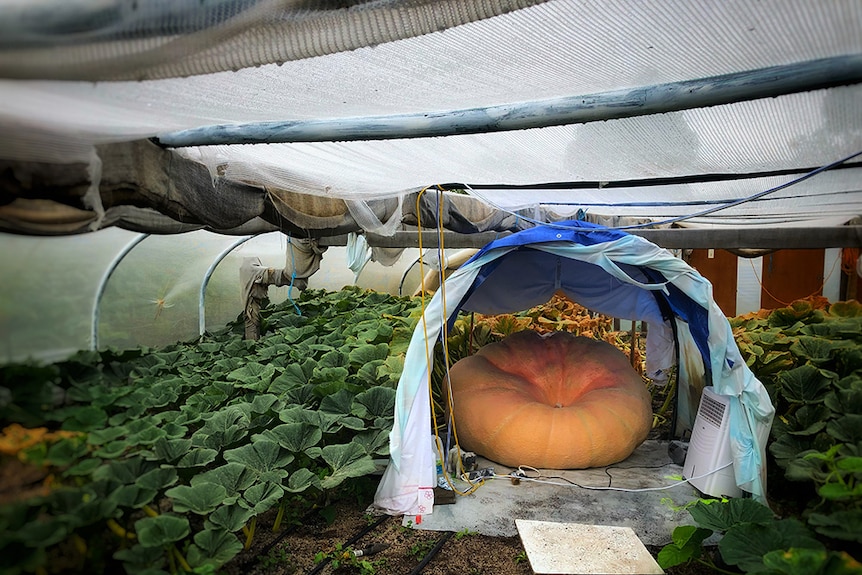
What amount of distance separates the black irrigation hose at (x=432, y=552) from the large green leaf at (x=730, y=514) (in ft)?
3.68

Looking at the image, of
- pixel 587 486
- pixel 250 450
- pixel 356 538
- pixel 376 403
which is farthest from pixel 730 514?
pixel 250 450

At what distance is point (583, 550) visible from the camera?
234cm

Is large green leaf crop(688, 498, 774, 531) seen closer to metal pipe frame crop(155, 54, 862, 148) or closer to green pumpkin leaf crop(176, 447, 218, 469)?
metal pipe frame crop(155, 54, 862, 148)

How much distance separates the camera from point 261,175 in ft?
8.87

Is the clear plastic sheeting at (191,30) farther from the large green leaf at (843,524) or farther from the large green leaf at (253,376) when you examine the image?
the large green leaf at (253,376)

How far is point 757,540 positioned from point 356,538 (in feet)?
5.51

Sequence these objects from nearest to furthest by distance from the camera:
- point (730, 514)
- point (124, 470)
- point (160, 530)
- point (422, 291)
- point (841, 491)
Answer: point (124, 470)
point (160, 530)
point (841, 491)
point (730, 514)
point (422, 291)

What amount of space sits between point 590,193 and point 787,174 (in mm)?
1290

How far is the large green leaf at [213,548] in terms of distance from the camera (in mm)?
1909

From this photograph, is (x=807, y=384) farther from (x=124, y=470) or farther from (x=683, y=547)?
(x=124, y=470)

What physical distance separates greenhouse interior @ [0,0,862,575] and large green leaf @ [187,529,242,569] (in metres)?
0.01

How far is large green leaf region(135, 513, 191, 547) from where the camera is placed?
168 cm

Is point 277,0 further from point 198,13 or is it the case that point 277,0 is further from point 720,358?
point 720,358

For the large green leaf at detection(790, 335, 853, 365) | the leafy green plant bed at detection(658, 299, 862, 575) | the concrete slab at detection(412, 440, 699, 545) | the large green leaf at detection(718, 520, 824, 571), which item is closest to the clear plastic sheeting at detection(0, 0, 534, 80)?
the leafy green plant bed at detection(658, 299, 862, 575)
